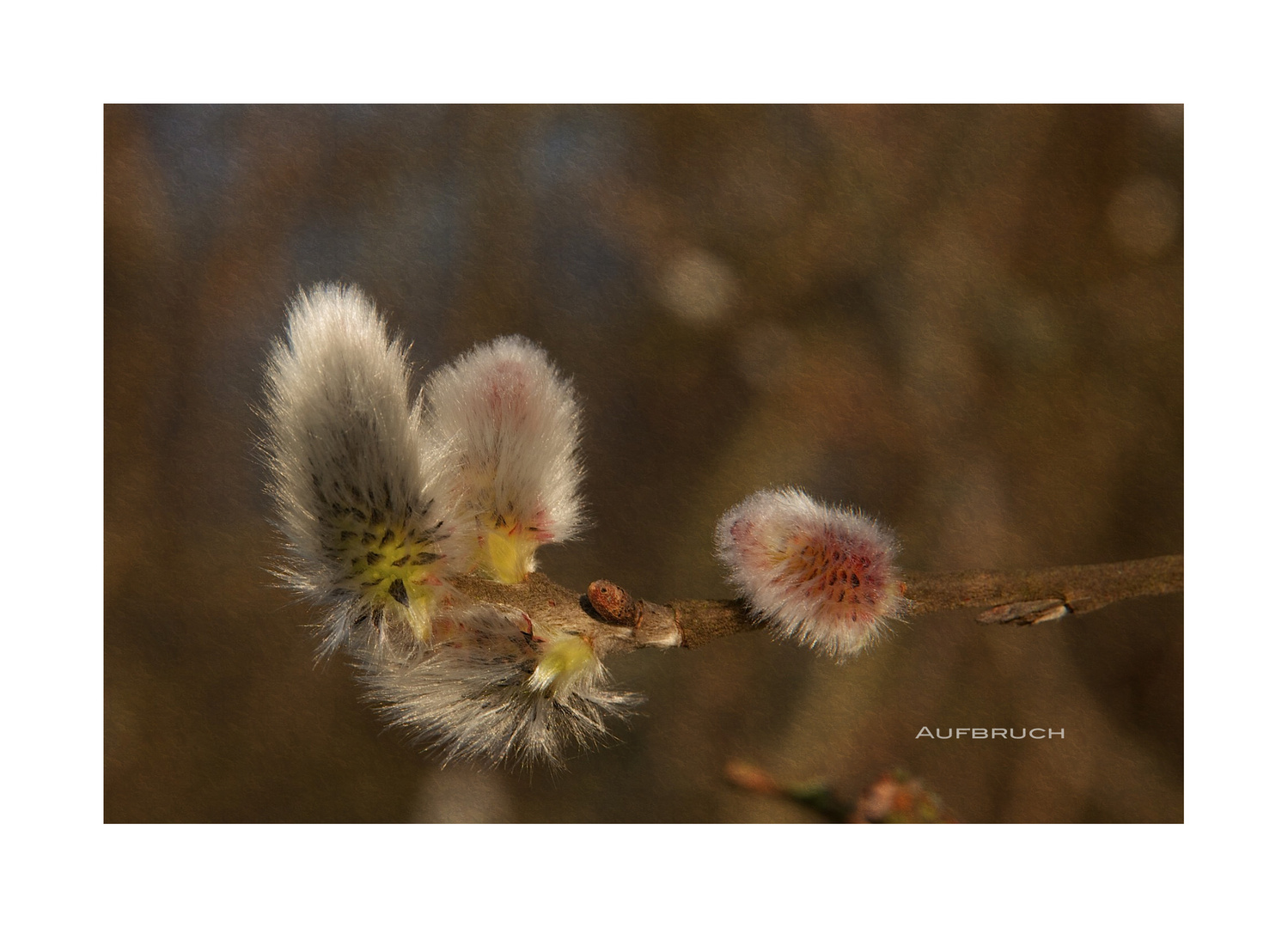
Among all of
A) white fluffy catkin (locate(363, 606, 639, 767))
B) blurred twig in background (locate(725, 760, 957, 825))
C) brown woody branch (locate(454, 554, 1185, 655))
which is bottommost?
blurred twig in background (locate(725, 760, 957, 825))

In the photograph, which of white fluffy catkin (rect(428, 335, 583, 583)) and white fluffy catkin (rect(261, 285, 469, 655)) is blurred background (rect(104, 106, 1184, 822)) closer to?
white fluffy catkin (rect(428, 335, 583, 583))

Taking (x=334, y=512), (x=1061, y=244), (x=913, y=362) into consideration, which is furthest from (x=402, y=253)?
(x=1061, y=244)

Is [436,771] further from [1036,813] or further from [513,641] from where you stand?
[1036,813]

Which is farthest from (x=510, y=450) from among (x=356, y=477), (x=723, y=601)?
(x=723, y=601)

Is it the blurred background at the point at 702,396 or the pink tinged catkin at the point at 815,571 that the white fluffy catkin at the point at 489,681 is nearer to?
the pink tinged catkin at the point at 815,571

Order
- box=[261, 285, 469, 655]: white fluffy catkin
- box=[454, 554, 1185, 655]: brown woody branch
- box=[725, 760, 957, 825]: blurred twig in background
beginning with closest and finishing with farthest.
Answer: box=[261, 285, 469, 655]: white fluffy catkin, box=[454, 554, 1185, 655]: brown woody branch, box=[725, 760, 957, 825]: blurred twig in background

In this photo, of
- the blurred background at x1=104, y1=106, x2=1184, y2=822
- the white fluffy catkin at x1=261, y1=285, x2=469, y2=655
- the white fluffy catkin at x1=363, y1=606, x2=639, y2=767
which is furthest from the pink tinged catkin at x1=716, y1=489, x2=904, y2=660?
the blurred background at x1=104, y1=106, x2=1184, y2=822
